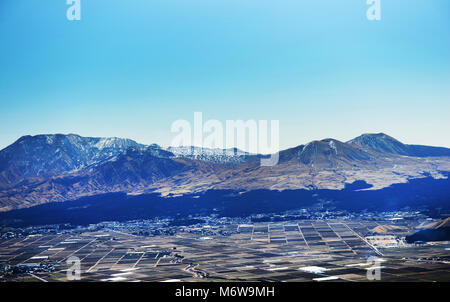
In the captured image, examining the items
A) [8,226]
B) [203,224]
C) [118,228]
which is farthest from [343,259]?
[8,226]

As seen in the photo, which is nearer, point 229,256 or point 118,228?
point 229,256

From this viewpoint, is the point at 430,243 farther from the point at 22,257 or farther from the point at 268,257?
the point at 22,257

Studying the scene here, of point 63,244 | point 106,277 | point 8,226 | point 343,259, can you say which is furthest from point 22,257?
point 8,226
